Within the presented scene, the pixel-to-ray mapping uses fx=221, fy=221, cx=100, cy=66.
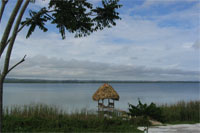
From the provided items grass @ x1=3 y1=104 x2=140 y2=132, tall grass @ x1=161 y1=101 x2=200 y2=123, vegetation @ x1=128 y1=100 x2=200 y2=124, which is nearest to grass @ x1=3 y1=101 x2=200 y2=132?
grass @ x1=3 y1=104 x2=140 y2=132

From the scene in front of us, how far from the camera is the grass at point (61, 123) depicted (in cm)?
776

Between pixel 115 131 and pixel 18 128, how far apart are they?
3.37 m

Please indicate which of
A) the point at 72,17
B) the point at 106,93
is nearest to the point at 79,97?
the point at 106,93

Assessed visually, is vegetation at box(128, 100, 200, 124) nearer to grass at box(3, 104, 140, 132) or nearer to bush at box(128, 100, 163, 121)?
bush at box(128, 100, 163, 121)

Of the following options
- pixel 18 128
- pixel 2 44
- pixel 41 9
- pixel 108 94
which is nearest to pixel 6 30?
pixel 2 44

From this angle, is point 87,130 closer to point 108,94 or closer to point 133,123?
point 133,123

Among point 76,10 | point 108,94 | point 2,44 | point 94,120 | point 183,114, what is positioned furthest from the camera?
point 108,94

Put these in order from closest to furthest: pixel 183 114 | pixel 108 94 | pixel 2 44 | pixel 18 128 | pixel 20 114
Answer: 1. pixel 2 44
2. pixel 18 128
3. pixel 20 114
4. pixel 183 114
5. pixel 108 94

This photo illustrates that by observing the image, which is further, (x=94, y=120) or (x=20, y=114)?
(x=20, y=114)

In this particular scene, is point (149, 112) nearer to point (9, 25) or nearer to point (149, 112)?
point (149, 112)

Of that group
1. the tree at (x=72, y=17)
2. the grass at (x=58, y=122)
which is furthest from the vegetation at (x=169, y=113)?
the tree at (x=72, y=17)

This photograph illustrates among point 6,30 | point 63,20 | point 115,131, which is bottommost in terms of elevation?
point 115,131

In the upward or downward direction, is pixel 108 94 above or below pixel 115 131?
above

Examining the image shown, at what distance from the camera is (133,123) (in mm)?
8977
